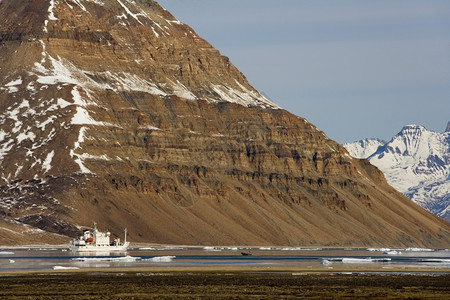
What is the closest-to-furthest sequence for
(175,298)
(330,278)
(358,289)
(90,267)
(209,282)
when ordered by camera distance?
(175,298)
(358,289)
(209,282)
(330,278)
(90,267)

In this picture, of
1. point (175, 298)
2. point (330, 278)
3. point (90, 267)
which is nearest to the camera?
point (175, 298)

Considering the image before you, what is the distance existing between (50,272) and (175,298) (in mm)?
48383

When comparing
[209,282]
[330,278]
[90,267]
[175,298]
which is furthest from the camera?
[90,267]

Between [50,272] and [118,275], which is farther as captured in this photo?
[50,272]

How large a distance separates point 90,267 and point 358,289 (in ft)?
198

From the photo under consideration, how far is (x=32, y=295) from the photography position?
314 ft

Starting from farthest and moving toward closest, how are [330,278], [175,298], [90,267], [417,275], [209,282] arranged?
[90,267] → [417,275] → [330,278] → [209,282] → [175,298]

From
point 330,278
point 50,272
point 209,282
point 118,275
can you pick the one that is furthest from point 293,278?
point 50,272

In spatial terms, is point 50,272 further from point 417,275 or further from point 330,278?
point 417,275

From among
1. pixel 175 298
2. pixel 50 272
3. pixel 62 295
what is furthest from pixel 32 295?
pixel 50 272

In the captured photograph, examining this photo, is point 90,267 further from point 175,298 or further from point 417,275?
point 175,298

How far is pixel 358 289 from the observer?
10269 cm

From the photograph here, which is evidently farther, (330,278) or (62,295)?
(330,278)

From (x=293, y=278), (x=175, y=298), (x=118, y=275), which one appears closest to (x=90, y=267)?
(x=118, y=275)
